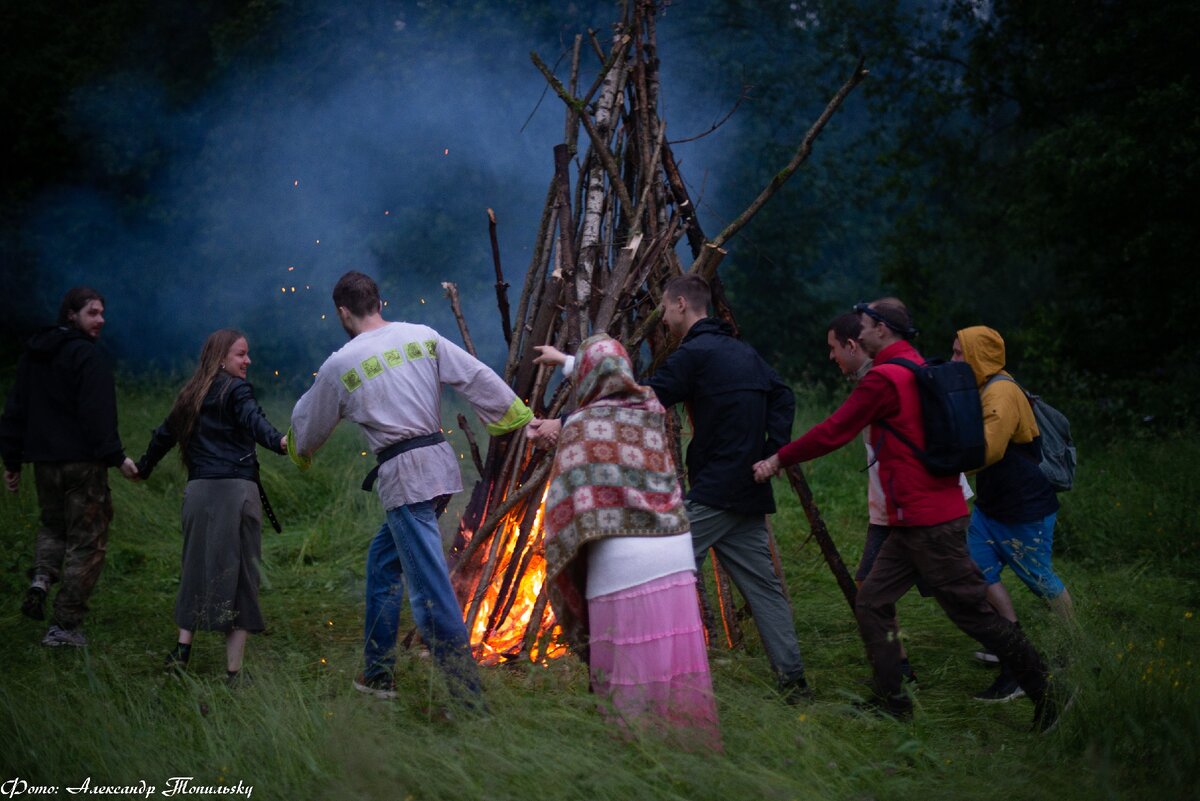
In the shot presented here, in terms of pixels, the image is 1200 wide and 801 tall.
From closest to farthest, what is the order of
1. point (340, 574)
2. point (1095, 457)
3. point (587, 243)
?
point (587, 243) → point (340, 574) → point (1095, 457)

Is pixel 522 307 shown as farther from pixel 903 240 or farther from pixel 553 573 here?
pixel 903 240

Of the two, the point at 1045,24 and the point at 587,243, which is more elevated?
the point at 1045,24

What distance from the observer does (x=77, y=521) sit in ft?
19.1

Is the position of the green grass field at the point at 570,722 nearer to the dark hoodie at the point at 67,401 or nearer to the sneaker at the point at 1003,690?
the sneaker at the point at 1003,690

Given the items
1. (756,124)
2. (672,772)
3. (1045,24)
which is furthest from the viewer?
(756,124)

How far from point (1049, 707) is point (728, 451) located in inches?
62.6

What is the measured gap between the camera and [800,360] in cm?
1700

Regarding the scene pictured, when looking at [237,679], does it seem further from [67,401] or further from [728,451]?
[728,451]

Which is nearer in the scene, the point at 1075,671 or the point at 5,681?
the point at 1075,671

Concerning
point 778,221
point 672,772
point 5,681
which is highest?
point 778,221

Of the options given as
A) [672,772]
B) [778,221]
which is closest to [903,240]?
[778,221]

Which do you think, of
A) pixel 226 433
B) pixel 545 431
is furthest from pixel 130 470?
pixel 545 431

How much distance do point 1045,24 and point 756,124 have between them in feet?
14.9

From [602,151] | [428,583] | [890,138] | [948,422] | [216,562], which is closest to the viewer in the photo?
[948,422]
